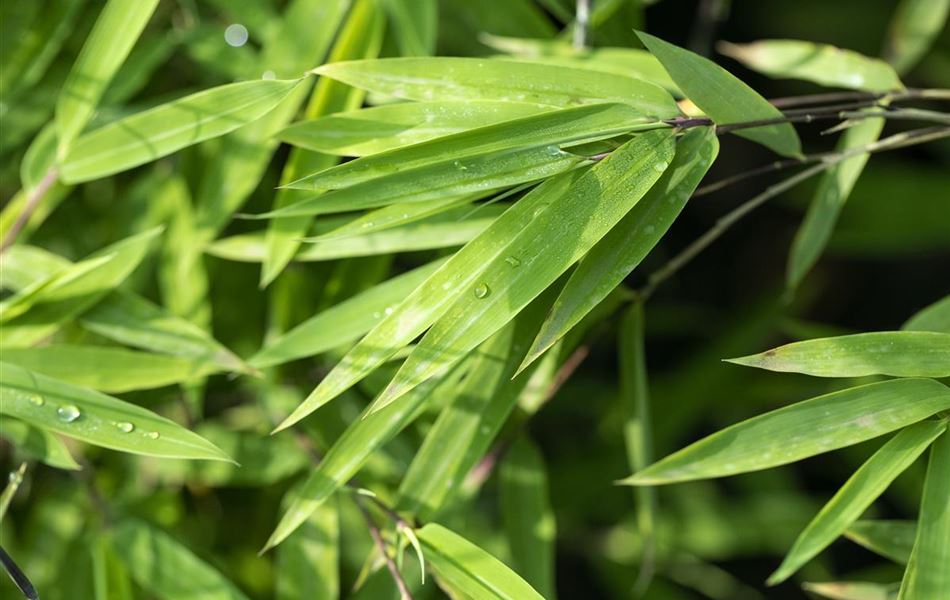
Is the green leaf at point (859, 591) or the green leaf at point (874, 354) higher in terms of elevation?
the green leaf at point (874, 354)

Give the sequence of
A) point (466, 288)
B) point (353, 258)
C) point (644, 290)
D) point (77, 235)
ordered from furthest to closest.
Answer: point (77, 235)
point (353, 258)
point (644, 290)
point (466, 288)

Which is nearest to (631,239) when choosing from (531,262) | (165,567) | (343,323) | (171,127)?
(531,262)

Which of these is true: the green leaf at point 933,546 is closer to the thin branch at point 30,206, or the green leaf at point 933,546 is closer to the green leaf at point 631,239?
the green leaf at point 631,239

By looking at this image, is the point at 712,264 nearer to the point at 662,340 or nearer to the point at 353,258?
the point at 662,340

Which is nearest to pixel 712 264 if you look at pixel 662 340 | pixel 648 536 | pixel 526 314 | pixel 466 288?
pixel 662 340

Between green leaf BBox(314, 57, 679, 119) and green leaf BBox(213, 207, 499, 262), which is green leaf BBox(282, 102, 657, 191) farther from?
green leaf BBox(213, 207, 499, 262)

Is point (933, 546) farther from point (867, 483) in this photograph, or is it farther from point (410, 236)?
point (410, 236)

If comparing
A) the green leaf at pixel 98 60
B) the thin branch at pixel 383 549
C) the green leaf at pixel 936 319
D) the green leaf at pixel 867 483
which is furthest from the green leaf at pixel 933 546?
the green leaf at pixel 98 60
